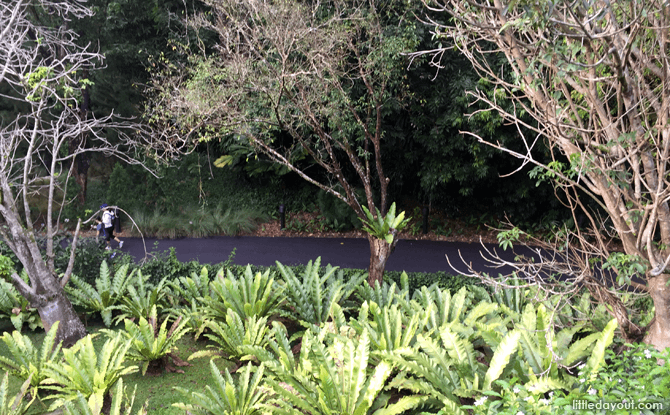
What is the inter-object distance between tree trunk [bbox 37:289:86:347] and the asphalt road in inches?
198

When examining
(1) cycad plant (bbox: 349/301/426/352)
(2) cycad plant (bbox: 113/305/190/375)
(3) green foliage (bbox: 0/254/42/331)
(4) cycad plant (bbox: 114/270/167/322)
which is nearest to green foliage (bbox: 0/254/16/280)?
(3) green foliage (bbox: 0/254/42/331)

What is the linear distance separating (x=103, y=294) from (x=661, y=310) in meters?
6.46

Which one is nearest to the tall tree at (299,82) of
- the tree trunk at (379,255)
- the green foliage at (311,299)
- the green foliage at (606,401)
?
the tree trunk at (379,255)

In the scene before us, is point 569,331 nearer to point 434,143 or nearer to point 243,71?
point 243,71

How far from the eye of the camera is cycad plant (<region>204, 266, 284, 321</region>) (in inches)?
220

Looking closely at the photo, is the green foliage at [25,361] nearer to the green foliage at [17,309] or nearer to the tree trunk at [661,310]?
the green foliage at [17,309]

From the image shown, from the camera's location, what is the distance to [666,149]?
3.29 meters

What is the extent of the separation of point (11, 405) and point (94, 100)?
15.4m

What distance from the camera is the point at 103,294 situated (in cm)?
624

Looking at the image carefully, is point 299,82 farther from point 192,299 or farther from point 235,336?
point 235,336

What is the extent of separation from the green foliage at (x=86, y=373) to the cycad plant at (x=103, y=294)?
1.76 m

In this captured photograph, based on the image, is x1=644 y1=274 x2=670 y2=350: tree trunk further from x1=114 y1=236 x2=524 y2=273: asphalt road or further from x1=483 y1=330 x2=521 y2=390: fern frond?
Result: x1=114 y1=236 x2=524 y2=273: asphalt road

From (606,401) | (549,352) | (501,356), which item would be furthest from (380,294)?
(606,401)

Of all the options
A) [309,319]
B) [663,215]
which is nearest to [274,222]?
[309,319]
